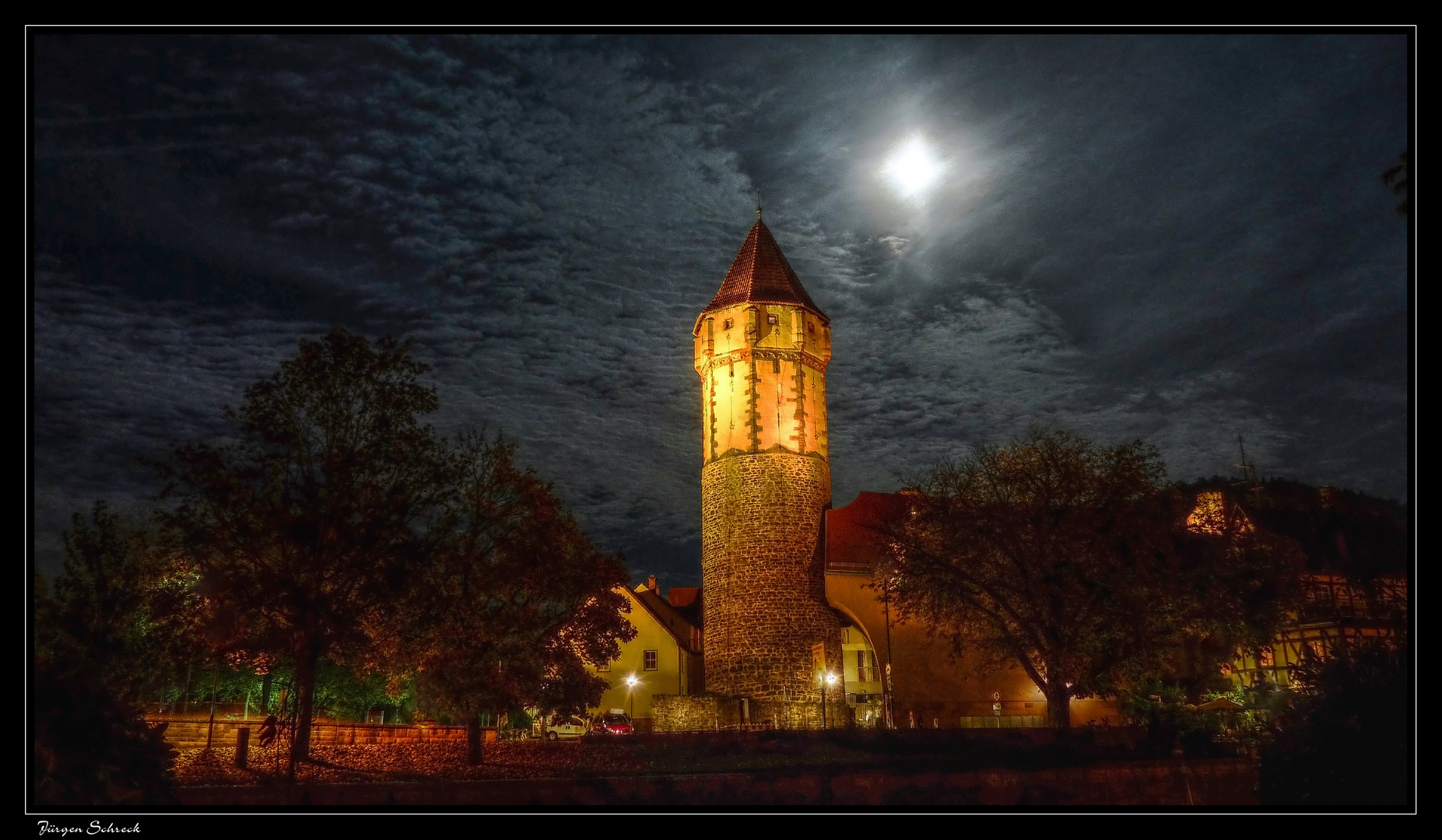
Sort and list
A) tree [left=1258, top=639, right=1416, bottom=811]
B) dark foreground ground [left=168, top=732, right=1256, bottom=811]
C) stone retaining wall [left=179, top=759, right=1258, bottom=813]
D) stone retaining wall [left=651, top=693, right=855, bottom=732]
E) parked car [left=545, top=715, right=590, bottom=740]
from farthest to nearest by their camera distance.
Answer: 1. stone retaining wall [left=651, top=693, right=855, bottom=732]
2. parked car [left=545, top=715, right=590, bottom=740]
3. dark foreground ground [left=168, top=732, right=1256, bottom=811]
4. stone retaining wall [left=179, top=759, right=1258, bottom=813]
5. tree [left=1258, top=639, right=1416, bottom=811]

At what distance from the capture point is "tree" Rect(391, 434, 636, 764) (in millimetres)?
24172

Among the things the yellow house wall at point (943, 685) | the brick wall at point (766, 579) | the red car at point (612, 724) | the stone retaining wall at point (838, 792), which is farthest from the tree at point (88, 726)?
the yellow house wall at point (943, 685)

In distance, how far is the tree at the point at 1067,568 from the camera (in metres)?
29.1

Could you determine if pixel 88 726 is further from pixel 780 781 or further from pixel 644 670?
pixel 644 670

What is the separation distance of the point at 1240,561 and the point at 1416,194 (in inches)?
837

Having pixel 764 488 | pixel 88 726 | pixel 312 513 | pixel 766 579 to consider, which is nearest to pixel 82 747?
pixel 88 726

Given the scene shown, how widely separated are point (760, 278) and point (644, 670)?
19817mm

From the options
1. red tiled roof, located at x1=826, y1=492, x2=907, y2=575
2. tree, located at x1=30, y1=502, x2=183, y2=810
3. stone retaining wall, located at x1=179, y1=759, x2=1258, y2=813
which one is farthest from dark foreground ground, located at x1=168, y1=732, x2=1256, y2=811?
red tiled roof, located at x1=826, y1=492, x2=907, y2=575

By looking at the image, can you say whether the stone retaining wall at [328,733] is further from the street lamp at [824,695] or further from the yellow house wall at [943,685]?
the yellow house wall at [943,685]

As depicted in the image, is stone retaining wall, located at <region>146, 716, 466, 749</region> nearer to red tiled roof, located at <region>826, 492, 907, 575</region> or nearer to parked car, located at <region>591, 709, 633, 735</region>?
parked car, located at <region>591, 709, 633, 735</region>

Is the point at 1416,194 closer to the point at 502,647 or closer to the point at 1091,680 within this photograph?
the point at 1091,680

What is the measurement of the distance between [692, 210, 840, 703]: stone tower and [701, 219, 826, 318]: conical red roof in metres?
0.08

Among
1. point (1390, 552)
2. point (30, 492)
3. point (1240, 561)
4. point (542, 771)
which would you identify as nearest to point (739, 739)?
point (542, 771)

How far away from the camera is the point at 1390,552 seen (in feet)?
153
